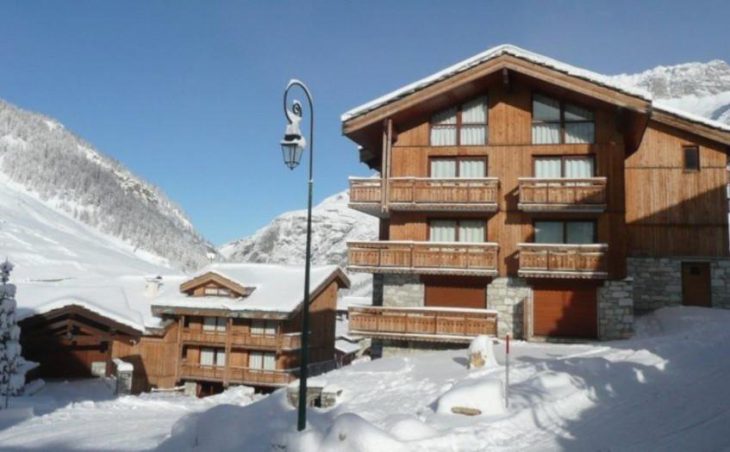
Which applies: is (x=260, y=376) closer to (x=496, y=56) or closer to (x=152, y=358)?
(x=152, y=358)

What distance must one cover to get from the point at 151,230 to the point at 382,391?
18379 cm

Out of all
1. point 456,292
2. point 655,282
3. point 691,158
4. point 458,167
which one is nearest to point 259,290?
point 456,292

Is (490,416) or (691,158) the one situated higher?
(691,158)

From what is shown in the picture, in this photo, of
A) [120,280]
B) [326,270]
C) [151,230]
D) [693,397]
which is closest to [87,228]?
[151,230]

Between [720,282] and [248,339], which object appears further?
[248,339]

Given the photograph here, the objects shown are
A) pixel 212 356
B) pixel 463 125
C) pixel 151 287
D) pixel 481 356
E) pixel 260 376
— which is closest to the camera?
pixel 481 356

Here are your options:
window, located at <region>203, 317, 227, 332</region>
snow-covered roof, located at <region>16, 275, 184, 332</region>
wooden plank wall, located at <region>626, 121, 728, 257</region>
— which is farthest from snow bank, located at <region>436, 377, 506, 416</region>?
window, located at <region>203, 317, 227, 332</region>

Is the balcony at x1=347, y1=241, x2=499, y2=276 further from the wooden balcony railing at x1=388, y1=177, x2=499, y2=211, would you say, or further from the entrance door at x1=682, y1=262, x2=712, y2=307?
the entrance door at x1=682, y1=262, x2=712, y2=307

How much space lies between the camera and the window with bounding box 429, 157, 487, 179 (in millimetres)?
Result: 25062

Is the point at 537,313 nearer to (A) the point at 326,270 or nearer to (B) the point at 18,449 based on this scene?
(B) the point at 18,449

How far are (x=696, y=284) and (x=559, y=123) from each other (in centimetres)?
976

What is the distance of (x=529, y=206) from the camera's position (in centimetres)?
2311

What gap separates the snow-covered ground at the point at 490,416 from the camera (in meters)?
10.2

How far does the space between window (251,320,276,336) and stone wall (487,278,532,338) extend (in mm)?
17239
